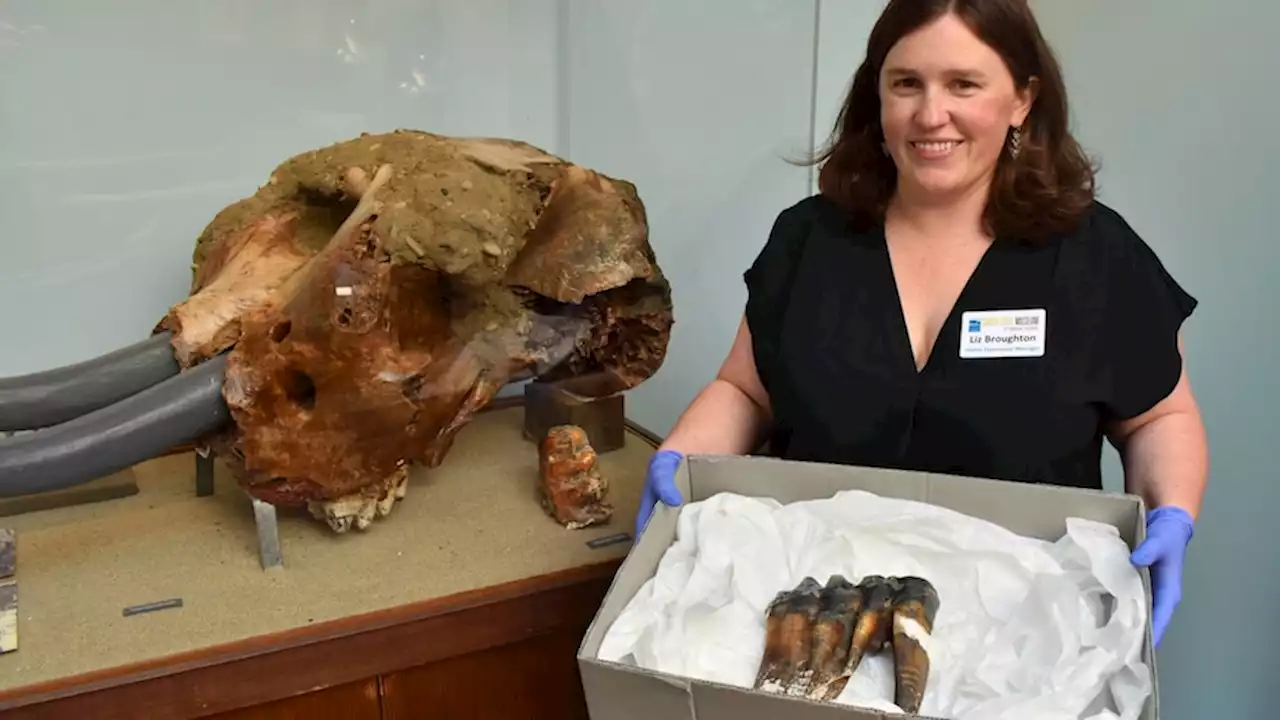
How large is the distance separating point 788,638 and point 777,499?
0.23 metres

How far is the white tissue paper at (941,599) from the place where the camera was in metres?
0.89

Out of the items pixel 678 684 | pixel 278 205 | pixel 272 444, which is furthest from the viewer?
pixel 278 205

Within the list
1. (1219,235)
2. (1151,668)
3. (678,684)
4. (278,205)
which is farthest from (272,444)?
(1219,235)

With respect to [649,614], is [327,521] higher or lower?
lower

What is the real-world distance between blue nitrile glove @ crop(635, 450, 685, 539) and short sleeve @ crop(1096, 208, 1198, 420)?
1.61ft

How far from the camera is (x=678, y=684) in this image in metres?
0.82

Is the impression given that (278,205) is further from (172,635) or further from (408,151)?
(172,635)

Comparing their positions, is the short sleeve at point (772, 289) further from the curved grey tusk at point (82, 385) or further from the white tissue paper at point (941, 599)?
the curved grey tusk at point (82, 385)

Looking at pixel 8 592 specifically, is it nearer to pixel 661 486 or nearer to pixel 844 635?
pixel 661 486

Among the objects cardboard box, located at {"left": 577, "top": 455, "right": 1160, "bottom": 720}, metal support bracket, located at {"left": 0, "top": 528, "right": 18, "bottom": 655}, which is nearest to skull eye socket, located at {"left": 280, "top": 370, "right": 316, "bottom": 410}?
metal support bracket, located at {"left": 0, "top": 528, "right": 18, "bottom": 655}

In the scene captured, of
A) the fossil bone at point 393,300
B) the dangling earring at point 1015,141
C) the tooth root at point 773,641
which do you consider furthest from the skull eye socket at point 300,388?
the dangling earring at point 1015,141

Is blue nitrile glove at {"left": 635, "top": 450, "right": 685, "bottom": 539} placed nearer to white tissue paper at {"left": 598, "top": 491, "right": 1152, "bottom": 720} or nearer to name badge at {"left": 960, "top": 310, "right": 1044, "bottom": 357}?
white tissue paper at {"left": 598, "top": 491, "right": 1152, "bottom": 720}

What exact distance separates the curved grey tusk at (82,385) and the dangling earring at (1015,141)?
3.54ft

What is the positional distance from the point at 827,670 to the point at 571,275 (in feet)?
2.43
